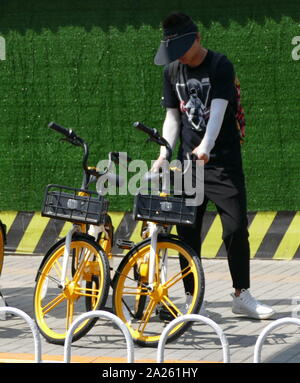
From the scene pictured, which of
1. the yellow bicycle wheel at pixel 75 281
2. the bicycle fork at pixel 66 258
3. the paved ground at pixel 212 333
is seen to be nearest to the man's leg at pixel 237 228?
the paved ground at pixel 212 333

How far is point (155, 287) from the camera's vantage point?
23.2ft

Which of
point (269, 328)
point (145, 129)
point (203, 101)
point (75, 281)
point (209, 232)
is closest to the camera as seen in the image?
point (269, 328)

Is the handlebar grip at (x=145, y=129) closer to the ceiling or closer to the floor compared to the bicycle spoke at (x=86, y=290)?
closer to the ceiling

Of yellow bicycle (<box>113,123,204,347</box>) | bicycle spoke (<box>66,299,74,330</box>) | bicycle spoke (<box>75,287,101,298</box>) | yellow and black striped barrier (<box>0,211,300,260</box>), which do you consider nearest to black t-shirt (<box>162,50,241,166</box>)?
yellow bicycle (<box>113,123,204,347</box>)

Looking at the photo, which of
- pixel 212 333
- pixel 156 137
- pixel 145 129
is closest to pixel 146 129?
pixel 145 129

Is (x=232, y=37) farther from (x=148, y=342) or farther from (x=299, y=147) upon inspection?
(x=148, y=342)

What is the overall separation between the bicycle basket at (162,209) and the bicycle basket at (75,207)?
0.79 feet

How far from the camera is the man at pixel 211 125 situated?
750 cm

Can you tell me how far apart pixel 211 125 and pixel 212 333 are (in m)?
1.44

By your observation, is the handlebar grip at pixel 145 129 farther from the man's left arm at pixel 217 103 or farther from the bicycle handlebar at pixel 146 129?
the man's left arm at pixel 217 103

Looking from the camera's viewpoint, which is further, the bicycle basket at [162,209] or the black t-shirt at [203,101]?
the black t-shirt at [203,101]

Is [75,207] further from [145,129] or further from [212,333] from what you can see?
[212,333]
